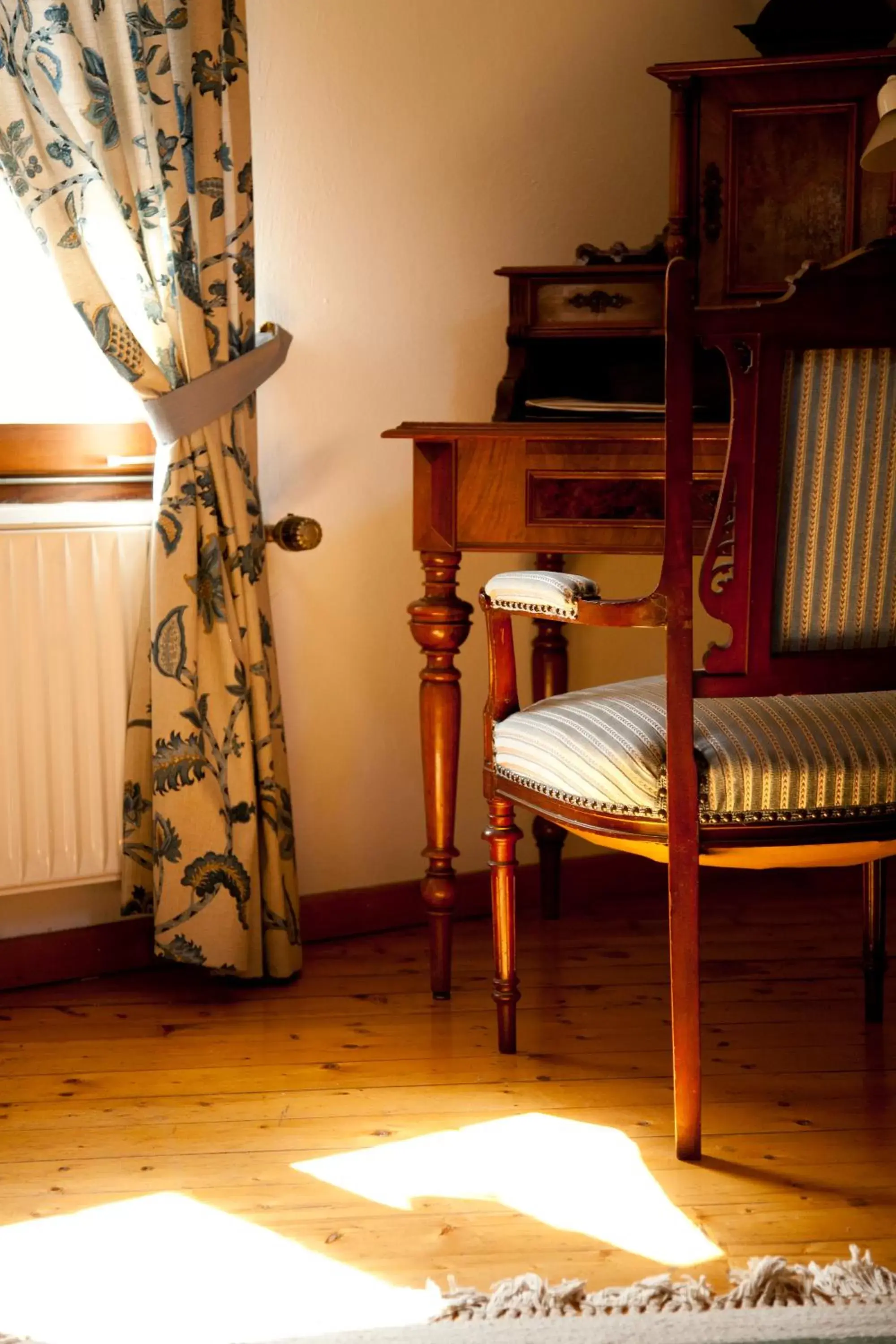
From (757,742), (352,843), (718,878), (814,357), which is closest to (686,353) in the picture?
(814,357)

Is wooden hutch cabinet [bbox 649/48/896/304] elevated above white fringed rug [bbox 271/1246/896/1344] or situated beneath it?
elevated above

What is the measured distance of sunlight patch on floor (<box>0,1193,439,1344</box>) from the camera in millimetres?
1323

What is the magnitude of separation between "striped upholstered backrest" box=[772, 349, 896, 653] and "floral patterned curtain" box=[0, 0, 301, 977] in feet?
3.05

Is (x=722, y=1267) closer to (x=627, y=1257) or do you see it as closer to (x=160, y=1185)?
(x=627, y=1257)

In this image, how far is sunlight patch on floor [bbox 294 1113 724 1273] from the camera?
149 cm

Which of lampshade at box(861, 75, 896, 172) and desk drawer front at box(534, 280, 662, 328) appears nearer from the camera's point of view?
lampshade at box(861, 75, 896, 172)

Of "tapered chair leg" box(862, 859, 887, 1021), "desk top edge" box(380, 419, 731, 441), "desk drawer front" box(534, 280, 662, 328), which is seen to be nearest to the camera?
"desk top edge" box(380, 419, 731, 441)

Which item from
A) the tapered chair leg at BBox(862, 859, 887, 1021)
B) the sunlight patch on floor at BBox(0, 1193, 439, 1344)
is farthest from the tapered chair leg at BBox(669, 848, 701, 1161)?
the tapered chair leg at BBox(862, 859, 887, 1021)

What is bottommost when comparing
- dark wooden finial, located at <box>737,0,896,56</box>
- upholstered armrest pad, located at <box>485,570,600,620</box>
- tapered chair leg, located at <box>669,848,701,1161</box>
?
tapered chair leg, located at <box>669,848,701,1161</box>

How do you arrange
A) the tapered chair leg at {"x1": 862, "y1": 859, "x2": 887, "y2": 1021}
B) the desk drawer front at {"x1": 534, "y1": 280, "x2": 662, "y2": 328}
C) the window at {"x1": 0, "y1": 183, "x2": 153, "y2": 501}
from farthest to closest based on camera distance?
the desk drawer front at {"x1": 534, "y1": 280, "x2": 662, "y2": 328}, the window at {"x1": 0, "y1": 183, "x2": 153, "y2": 501}, the tapered chair leg at {"x1": 862, "y1": 859, "x2": 887, "y2": 1021}

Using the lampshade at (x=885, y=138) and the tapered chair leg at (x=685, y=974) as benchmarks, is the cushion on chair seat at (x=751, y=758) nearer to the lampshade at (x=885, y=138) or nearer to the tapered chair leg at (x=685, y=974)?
the tapered chair leg at (x=685, y=974)

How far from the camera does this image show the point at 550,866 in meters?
2.54

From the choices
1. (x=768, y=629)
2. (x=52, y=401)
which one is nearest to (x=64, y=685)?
(x=52, y=401)

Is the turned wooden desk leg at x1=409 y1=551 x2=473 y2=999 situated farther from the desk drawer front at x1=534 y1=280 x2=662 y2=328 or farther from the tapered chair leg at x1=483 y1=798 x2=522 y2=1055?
the desk drawer front at x1=534 y1=280 x2=662 y2=328
